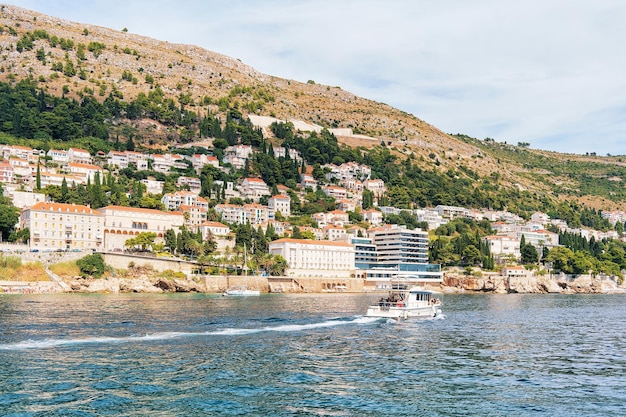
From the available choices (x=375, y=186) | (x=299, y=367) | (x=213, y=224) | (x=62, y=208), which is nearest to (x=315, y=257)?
(x=213, y=224)

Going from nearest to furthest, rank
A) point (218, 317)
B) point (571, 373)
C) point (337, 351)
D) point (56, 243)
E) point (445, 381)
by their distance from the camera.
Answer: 1. point (445, 381)
2. point (571, 373)
3. point (337, 351)
4. point (218, 317)
5. point (56, 243)

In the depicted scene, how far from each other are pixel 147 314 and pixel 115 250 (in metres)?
47.3

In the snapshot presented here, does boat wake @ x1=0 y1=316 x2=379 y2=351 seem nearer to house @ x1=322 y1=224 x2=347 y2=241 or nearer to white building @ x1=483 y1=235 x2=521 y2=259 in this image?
house @ x1=322 y1=224 x2=347 y2=241

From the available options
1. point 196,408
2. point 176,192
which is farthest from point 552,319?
point 176,192

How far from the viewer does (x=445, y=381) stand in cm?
2345

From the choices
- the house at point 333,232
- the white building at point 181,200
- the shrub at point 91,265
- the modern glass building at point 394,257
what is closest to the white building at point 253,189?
the white building at point 181,200

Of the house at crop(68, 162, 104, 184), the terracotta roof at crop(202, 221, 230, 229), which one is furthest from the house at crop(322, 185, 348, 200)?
the house at crop(68, 162, 104, 184)

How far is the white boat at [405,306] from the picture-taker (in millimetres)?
45500

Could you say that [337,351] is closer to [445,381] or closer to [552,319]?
[445,381]

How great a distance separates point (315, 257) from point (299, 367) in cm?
7488

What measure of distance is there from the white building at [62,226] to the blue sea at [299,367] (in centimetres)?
4424

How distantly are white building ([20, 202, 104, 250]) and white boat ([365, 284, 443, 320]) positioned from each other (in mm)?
53162

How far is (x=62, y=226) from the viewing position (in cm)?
8669

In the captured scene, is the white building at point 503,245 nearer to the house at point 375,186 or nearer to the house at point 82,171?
the house at point 375,186
